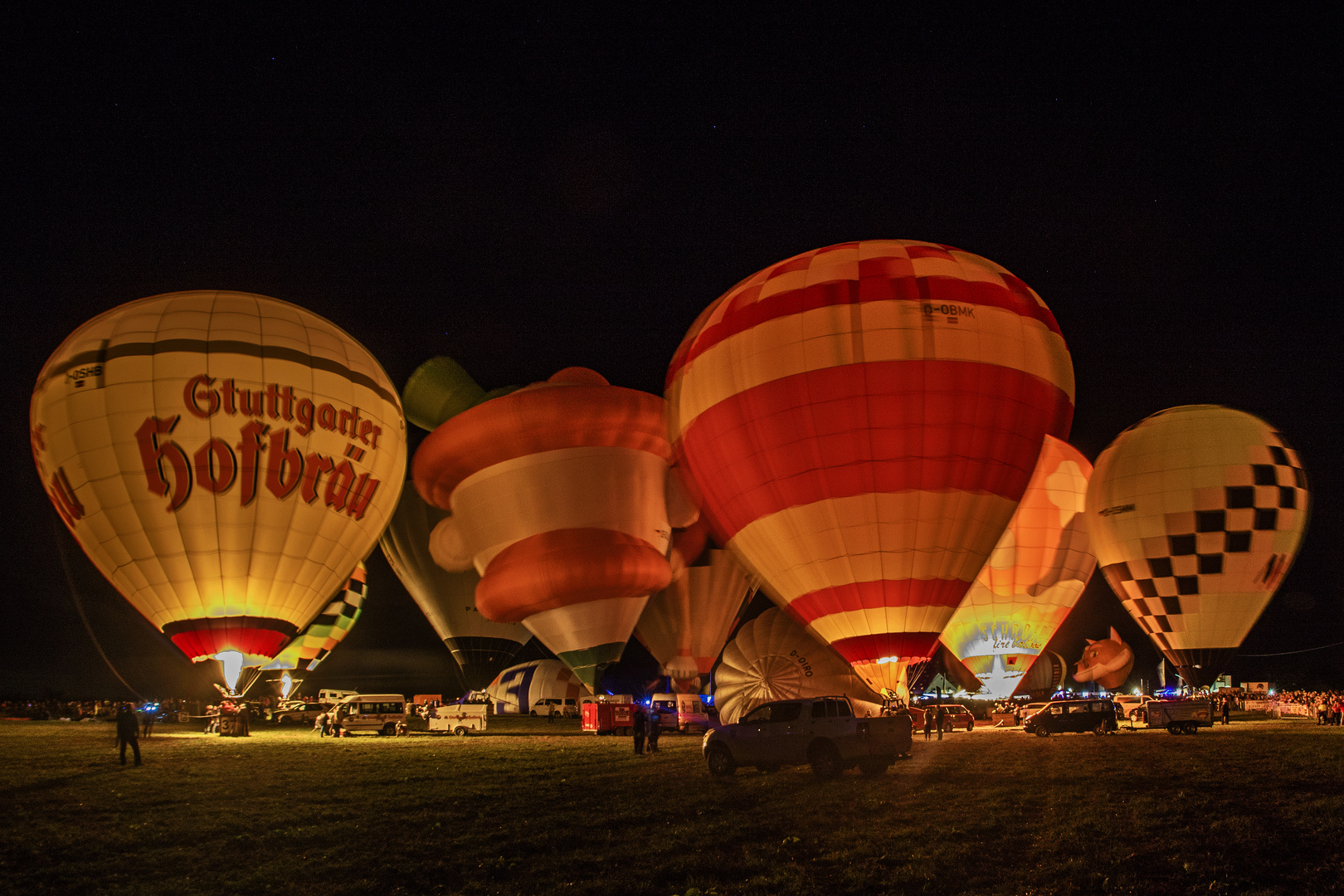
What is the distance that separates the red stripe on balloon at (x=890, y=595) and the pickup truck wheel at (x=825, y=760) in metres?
4.20

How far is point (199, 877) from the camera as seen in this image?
6.38 meters

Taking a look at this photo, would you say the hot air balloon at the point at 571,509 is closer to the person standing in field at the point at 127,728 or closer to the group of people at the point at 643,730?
the group of people at the point at 643,730

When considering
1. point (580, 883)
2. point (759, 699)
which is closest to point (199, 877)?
→ point (580, 883)

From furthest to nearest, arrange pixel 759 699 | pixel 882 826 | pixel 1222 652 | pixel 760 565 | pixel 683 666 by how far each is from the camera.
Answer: pixel 683 666, pixel 1222 652, pixel 759 699, pixel 760 565, pixel 882 826

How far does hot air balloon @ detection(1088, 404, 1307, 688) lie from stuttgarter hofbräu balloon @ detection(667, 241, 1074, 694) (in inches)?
442

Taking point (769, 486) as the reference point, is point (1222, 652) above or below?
below

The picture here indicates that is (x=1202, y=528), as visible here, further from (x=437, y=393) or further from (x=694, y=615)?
(x=437, y=393)

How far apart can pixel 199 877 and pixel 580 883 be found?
255 centimetres

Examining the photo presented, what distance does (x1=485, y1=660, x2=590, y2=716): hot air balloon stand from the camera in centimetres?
4181

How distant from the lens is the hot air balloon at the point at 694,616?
28750mm

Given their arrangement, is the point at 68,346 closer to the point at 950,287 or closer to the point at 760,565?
the point at 760,565

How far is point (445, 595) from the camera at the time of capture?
98.0 ft

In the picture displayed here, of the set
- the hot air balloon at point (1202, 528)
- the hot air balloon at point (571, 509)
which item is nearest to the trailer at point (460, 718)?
the hot air balloon at point (571, 509)

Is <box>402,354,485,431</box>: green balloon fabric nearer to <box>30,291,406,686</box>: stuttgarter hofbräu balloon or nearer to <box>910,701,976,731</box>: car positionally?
<box>30,291,406,686</box>: stuttgarter hofbräu balloon
